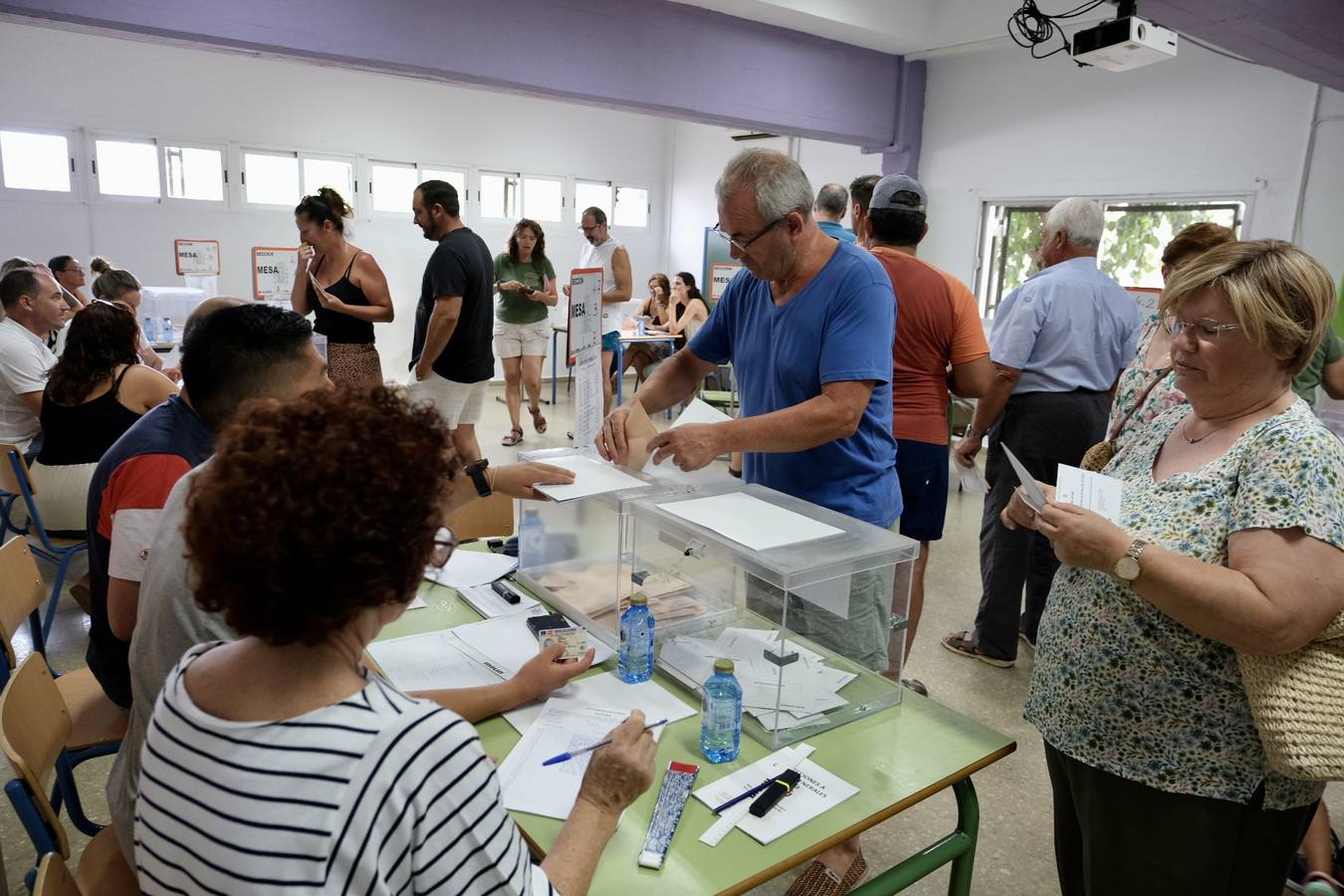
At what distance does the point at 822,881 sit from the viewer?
195 centimetres

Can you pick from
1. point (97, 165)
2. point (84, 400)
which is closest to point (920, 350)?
point (84, 400)

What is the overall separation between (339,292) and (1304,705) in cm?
375

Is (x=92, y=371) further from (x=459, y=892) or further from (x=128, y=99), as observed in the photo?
(x=128, y=99)

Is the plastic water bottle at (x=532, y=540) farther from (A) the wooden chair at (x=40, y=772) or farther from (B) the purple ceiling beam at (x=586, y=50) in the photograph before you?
(B) the purple ceiling beam at (x=586, y=50)

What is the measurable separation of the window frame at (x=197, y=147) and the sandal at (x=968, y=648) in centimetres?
746

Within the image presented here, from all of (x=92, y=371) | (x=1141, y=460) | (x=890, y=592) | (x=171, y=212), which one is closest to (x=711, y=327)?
(x=890, y=592)

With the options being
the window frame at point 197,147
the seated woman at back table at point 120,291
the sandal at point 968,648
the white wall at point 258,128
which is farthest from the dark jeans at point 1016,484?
the window frame at point 197,147

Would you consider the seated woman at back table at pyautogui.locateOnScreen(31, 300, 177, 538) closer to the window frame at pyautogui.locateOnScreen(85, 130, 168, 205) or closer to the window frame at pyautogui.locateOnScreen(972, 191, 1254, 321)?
the window frame at pyautogui.locateOnScreen(972, 191, 1254, 321)

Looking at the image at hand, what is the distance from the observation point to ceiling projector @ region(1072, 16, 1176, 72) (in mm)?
3758

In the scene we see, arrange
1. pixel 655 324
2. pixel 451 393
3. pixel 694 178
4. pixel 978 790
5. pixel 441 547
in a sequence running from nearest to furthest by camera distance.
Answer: pixel 441 547
pixel 978 790
pixel 451 393
pixel 655 324
pixel 694 178

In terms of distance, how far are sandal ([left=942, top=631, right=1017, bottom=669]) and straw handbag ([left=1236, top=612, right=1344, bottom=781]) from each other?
209 cm

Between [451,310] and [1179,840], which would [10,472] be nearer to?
[451,310]

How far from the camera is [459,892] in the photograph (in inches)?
30.7

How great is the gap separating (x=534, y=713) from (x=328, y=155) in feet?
26.5
